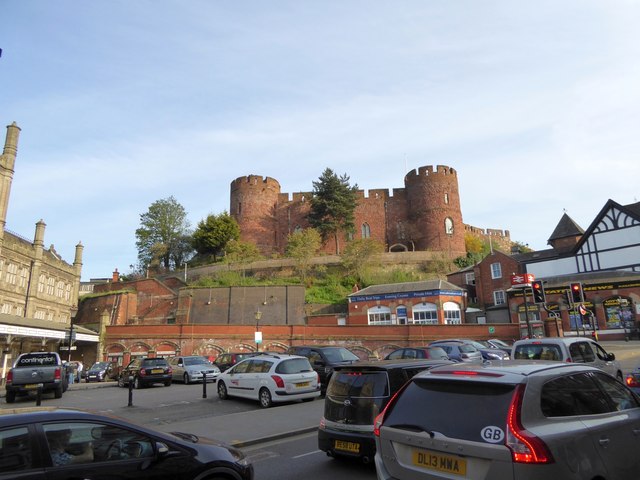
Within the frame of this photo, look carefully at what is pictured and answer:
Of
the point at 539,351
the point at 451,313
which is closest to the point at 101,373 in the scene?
the point at 539,351

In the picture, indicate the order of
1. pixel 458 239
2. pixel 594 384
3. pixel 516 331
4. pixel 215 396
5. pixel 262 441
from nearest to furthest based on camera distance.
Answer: pixel 594 384 < pixel 262 441 < pixel 215 396 < pixel 516 331 < pixel 458 239

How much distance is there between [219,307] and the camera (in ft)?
161

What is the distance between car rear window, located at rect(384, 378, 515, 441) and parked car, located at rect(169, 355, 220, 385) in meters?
20.4

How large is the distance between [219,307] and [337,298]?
41.8ft

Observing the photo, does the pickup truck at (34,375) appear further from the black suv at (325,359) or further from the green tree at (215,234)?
the green tree at (215,234)

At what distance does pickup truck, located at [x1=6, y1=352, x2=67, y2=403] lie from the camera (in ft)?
54.5

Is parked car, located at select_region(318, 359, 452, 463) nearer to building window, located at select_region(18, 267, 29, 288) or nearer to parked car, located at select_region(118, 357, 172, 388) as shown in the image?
parked car, located at select_region(118, 357, 172, 388)

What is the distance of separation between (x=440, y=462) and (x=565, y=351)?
350 inches

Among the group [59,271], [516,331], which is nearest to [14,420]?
[516,331]

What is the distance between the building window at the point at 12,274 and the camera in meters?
39.4

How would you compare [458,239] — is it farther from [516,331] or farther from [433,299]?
[516,331]

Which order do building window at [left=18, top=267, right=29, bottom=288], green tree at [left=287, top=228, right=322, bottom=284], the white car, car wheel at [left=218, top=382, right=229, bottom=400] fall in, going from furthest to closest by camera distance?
green tree at [left=287, top=228, right=322, bottom=284] → building window at [left=18, top=267, right=29, bottom=288] → car wheel at [left=218, top=382, right=229, bottom=400] → the white car

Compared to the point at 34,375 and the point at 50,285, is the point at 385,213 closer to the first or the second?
the point at 50,285

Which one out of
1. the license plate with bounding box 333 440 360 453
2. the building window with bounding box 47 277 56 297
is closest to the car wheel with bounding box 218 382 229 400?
the license plate with bounding box 333 440 360 453
